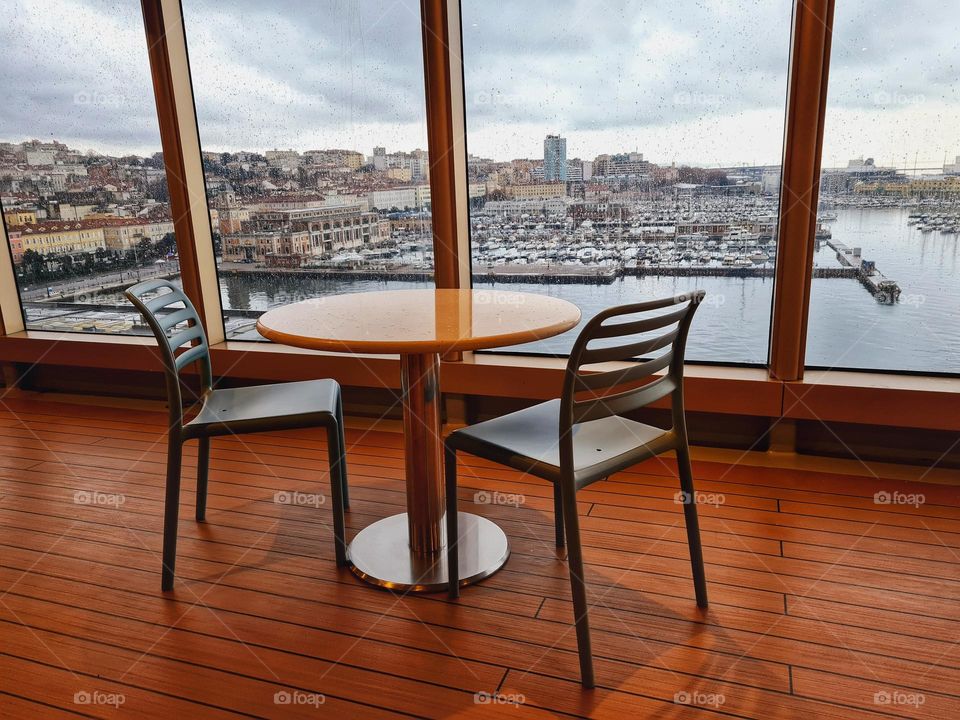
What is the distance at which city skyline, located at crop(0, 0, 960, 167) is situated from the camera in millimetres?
2715

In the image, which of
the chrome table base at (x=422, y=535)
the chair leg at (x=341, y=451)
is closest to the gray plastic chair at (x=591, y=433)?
the chrome table base at (x=422, y=535)

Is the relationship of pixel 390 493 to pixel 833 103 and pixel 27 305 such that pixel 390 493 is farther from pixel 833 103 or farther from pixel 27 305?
pixel 27 305

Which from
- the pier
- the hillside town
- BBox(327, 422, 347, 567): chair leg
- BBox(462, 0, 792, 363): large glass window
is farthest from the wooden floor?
the hillside town

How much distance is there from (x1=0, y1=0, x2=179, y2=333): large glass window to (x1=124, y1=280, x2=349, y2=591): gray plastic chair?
5.79 ft

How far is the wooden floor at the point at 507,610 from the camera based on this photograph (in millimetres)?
1652

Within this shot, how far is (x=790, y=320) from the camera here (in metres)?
2.86

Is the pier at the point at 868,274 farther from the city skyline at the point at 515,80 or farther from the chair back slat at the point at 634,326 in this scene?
the chair back slat at the point at 634,326

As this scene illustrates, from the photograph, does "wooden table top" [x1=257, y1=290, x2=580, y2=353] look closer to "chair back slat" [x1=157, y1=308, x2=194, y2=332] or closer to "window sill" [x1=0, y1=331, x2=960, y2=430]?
"chair back slat" [x1=157, y1=308, x2=194, y2=332]

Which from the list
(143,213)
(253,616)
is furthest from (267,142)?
(253,616)

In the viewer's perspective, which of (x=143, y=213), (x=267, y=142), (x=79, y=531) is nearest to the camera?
(x=79, y=531)

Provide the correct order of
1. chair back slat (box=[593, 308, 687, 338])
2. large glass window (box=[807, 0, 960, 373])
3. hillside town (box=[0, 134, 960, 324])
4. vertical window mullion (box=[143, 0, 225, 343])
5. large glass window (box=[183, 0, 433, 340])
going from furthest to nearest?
vertical window mullion (box=[143, 0, 225, 343]), large glass window (box=[183, 0, 433, 340]), hillside town (box=[0, 134, 960, 324]), large glass window (box=[807, 0, 960, 373]), chair back slat (box=[593, 308, 687, 338])

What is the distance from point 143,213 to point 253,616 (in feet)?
9.19

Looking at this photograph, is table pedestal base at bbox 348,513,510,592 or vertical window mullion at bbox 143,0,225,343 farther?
vertical window mullion at bbox 143,0,225,343

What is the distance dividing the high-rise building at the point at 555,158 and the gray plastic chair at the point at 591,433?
148cm
